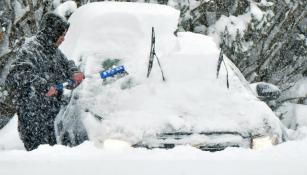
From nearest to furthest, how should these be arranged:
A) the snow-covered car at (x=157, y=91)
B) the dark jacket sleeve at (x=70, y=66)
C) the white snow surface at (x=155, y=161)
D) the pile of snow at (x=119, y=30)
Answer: the white snow surface at (x=155, y=161) → the snow-covered car at (x=157, y=91) → the dark jacket sleeve at (x=70, y=66) → the pile of snow at (x=119, y=30)

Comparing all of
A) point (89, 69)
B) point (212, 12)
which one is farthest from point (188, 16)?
point (89, 69)

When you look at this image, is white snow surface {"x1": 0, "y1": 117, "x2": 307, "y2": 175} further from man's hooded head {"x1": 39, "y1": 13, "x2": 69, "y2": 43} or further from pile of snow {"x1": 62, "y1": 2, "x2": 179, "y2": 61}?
pile of snow {"x1": 62, "y1": 2, "x2": 179, "y2": 61}

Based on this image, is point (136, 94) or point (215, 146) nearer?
point (215, 146)

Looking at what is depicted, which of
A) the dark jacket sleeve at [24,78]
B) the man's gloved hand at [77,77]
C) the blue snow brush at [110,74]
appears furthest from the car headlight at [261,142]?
A: the dark jacket sleeve at [24,78]

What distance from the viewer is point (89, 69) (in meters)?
5.71

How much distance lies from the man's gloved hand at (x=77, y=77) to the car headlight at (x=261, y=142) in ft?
5.70

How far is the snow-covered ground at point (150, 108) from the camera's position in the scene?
3168mm

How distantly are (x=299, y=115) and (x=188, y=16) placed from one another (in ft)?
9.04

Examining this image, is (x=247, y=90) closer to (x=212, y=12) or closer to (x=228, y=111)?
(x=228, y=111)

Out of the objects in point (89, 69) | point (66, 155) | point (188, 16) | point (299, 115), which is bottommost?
point (299, 115)

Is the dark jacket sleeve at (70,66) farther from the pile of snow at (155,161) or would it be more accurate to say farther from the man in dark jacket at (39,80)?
the pile of snow at (155,161)

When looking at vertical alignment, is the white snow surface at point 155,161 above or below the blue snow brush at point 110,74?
above

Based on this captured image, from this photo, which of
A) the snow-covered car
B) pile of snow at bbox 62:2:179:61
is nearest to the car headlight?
the snow-covered car

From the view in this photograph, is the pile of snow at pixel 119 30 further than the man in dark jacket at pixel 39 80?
Yes
